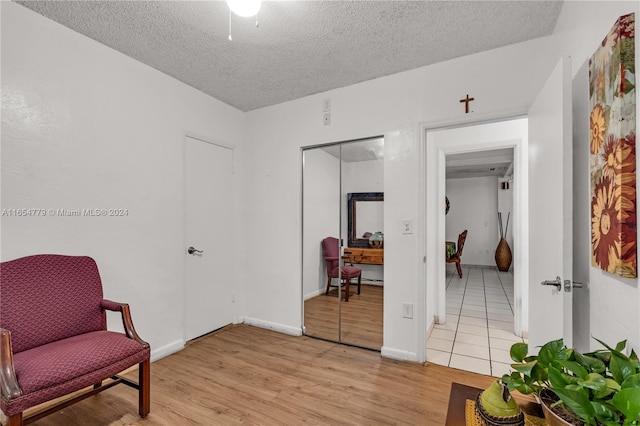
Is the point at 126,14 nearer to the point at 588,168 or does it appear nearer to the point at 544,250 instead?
the point at 588,168

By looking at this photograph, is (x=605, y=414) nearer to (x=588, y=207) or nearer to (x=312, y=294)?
(x=588, y=207)

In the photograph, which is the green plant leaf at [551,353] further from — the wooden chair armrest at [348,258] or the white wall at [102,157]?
the white wall at [102,157]

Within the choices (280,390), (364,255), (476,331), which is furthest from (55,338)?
(476,331)

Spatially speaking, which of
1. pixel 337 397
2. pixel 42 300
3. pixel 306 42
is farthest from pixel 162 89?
pixel 337 397

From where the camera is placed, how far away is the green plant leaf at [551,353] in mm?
755

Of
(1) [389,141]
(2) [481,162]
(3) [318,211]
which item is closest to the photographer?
(1) [389,141]

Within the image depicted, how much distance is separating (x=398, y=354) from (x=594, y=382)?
2234 millimetres

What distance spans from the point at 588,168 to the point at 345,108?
2.05m

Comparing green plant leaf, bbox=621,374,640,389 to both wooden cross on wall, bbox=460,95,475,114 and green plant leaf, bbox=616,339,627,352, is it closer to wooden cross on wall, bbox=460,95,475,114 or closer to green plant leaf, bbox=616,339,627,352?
green plant leaf, bbox=616,339,627,352

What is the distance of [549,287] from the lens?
1.65 metres

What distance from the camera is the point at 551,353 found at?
78 cm

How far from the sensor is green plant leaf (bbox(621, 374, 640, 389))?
0.61 meters

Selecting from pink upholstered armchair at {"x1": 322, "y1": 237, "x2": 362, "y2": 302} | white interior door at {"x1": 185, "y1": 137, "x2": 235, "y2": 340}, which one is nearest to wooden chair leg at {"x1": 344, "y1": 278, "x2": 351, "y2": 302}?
pink upholstered armchair at {"x1": 322, "y1": 237, "x2": 362, "y2": 302}

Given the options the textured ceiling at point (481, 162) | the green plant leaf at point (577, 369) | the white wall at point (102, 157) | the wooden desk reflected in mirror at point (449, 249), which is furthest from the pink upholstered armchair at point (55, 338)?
the wooden desk reflected in mirror at point (449, 249)
